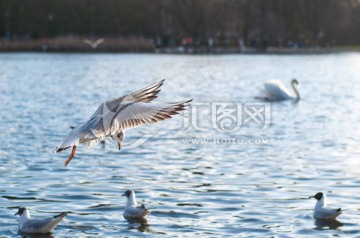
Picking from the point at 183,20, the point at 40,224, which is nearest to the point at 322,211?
the point at 40,224

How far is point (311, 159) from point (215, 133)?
14.7ft

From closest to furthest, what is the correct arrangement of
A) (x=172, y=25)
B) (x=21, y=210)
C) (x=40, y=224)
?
1. (x=40, y=224)
2. (x=21, y=210)
3. (x=172, y=25)

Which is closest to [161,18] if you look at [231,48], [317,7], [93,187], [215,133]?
[231,48]

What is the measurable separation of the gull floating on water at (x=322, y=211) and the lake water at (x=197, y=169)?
14 centimetres

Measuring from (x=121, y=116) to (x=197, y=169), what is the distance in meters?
5.85

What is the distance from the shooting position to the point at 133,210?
11930 millimetres

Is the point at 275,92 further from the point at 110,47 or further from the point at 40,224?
the point at 110,47

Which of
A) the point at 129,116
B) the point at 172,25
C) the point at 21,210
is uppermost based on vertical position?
the point at 172,25

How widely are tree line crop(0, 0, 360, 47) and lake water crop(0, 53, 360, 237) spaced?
57.1 m

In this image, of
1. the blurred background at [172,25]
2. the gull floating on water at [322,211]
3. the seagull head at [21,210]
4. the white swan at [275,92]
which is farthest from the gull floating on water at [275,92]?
the blurred background at [172,25]

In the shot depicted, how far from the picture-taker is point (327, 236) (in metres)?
11.3

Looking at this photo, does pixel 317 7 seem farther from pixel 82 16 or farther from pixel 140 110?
pixel 140 110

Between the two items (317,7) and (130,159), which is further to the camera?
(317,7)

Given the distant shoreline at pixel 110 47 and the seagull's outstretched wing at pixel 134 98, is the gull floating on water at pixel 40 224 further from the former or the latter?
the distant shoreline at pixel 110 47
